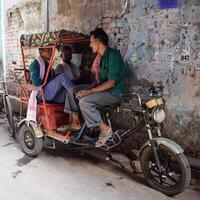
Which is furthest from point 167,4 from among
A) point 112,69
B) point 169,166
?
point 169,166

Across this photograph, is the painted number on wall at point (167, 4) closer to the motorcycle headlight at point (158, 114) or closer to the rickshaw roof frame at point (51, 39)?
the rickshaw roof frame at point (51, 39)

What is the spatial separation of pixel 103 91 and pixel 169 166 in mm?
1252

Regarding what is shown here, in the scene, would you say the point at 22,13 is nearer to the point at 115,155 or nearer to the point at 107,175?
the point at 115,155

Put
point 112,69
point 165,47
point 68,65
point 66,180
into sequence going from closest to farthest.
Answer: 1. point 66,180
2. point 112,69
3. point 165,47
4. point 68,65

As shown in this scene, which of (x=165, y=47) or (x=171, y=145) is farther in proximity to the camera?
(x=165, y=47)

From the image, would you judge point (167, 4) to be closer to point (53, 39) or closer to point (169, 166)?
point (53, 39)

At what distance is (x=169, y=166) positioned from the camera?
3586mm

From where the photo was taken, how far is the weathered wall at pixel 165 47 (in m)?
4.04

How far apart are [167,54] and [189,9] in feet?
2.14

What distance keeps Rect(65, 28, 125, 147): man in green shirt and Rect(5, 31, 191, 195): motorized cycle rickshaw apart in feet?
0.36

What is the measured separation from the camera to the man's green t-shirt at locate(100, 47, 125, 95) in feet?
13.0

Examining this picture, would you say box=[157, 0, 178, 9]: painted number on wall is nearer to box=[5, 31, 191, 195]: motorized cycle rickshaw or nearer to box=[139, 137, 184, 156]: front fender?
box=[5, 31, 191, 195]: motorized cycle rickshaw

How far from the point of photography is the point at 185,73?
4.12m

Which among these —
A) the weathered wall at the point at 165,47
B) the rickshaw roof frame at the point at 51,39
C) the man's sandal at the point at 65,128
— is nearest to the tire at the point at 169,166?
the weathered wall at the point at 165,47
